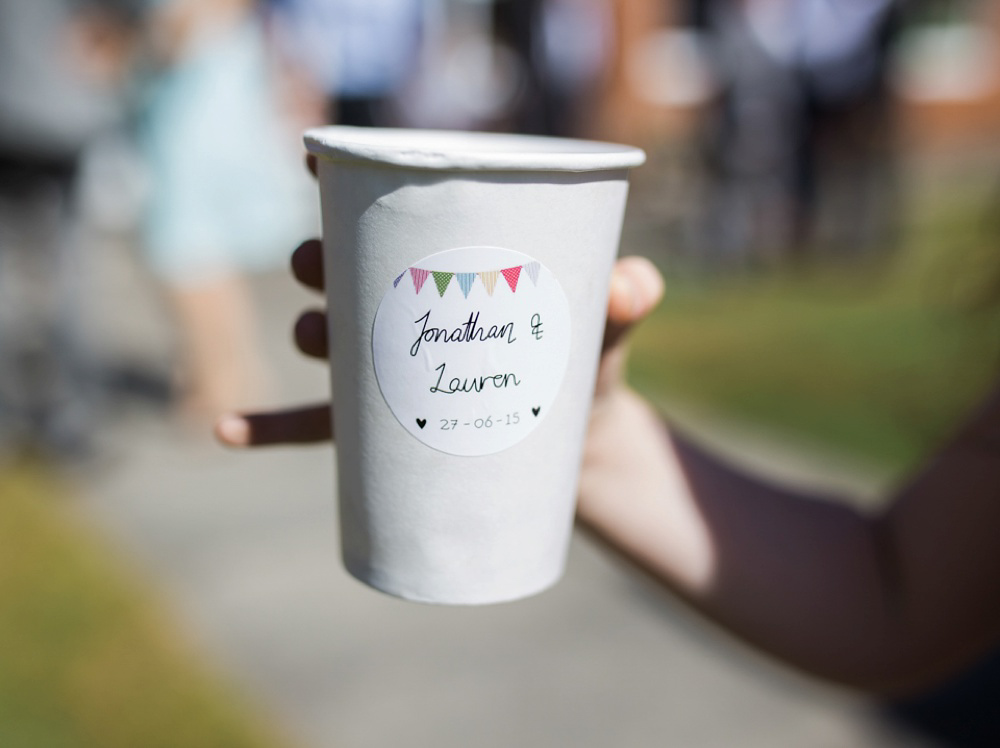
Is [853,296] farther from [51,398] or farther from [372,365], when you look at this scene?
[372,365]

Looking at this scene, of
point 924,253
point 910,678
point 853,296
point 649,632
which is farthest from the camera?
point 924,253

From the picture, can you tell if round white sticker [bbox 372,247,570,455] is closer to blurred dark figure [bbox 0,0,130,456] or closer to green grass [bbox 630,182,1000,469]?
green grass [bbox 630,182,1000,469]

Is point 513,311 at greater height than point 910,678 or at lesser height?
greater

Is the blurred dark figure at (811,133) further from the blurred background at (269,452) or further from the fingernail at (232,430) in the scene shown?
the fingernail at (232,430)

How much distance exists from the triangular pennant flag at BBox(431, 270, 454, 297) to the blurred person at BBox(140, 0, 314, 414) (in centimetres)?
262

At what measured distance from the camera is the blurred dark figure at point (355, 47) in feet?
23.6

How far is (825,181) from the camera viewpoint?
23.8 ft

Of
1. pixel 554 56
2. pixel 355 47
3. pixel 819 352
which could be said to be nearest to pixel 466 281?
pixel 819 352

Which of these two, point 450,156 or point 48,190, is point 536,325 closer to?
point 450,156

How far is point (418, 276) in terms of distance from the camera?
83 centimetres

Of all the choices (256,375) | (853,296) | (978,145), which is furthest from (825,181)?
(978,145)

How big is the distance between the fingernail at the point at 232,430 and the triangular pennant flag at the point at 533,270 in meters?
0.42

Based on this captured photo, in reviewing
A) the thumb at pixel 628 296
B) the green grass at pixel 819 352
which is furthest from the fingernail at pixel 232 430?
the green grass at pixel 819 352

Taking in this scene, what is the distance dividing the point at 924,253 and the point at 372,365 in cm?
697
